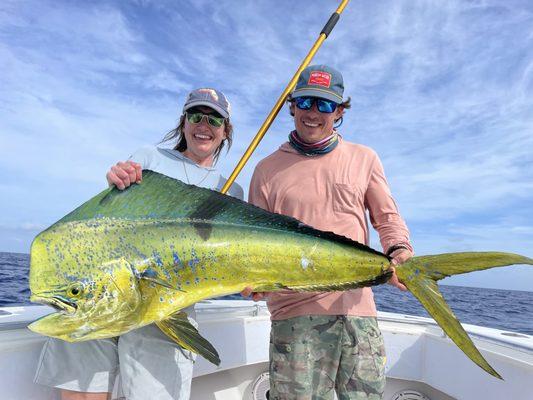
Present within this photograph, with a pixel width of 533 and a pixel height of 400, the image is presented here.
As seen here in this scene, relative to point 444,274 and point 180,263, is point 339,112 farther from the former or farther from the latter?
point 180,263

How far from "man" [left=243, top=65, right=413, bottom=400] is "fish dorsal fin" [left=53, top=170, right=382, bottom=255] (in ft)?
1.30

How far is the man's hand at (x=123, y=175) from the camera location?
1840mm

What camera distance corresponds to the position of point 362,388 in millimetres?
2094

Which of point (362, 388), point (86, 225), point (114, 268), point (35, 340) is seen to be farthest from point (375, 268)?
point (35, 340)

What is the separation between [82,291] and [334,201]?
4.36 ft

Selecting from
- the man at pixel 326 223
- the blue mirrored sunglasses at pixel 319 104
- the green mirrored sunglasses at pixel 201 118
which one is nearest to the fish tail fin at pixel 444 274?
the man at pixel 326 223

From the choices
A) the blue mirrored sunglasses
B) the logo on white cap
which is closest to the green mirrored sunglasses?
the logo on white cap

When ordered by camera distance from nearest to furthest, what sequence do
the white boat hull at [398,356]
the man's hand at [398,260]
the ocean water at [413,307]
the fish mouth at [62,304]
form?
the fish mouth at [62,304]
the man's hand at [398,260]
the white boat hull at [398,356]
the ocean water at [413,307]

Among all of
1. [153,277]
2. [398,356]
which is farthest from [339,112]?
[398,356]

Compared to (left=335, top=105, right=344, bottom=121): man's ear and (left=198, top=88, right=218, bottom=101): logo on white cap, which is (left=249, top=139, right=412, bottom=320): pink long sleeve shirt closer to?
(left=335, top=105, right=344, bottom=121): man's ear

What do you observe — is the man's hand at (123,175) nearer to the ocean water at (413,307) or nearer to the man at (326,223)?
the man at (326,223)

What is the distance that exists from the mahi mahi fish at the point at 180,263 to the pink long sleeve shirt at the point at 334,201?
0.48 meters

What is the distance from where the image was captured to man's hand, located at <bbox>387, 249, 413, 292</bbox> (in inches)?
70.5

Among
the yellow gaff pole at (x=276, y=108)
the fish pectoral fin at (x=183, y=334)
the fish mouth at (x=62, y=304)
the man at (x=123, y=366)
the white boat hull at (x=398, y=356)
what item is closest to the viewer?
the fish mouth at (x=62, y=304)
